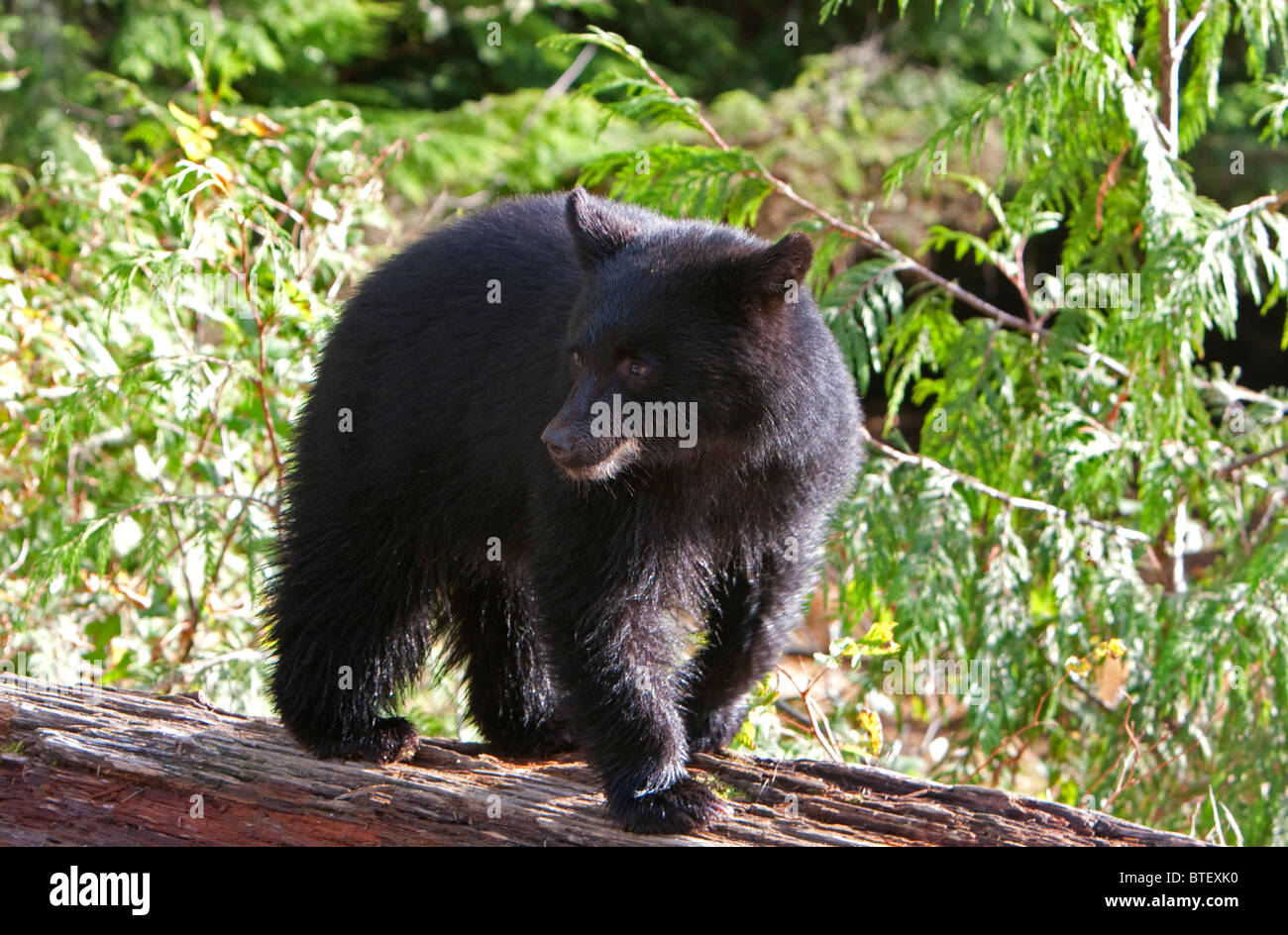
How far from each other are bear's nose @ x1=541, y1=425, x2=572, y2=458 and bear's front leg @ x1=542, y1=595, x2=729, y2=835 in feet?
1.52

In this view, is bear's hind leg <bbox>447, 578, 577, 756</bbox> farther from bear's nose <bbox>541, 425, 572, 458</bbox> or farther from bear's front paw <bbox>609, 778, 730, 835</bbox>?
bear's nose <bbox>541, 425, 572, 458</bbox>

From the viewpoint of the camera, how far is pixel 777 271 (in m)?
3.22

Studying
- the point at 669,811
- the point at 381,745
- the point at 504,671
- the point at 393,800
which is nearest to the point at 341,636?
the point at 381,745

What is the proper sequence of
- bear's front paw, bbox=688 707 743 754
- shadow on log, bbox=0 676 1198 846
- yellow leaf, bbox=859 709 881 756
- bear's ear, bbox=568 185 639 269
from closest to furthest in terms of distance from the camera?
shadow on log, bbox=0 676 1198 846, bear's ear, bbox=568 185 639 269, bear's front paw, bbox=688 707 743 754, yellow leaf, bbox=859 709 881 756

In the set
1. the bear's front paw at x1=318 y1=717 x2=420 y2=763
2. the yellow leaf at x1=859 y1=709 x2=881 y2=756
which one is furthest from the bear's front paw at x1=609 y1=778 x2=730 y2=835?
the yellow leaf at x1=859 y1=709 x2=881 y2=756

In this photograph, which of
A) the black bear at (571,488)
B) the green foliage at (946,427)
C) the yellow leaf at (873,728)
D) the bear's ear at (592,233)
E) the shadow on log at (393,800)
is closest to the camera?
the shadow on log at (393,800)

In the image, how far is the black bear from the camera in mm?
3320

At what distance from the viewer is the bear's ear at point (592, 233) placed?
3.44m

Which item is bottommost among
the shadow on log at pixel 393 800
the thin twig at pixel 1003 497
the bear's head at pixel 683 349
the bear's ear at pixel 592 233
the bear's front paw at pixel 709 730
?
the shadow on log at pixel 393 800

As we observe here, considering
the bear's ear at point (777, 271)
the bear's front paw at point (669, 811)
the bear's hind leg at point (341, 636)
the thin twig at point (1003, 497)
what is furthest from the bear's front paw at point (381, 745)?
the thin twig at point (1003, 497)

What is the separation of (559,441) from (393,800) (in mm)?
1110

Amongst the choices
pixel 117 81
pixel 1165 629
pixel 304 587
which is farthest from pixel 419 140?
pixel 1165 629

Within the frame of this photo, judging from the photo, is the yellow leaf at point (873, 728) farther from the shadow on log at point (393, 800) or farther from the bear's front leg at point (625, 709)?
the bear's front leg at point (625, 709)

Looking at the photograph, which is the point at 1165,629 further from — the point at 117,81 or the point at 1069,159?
the point at 117,81
